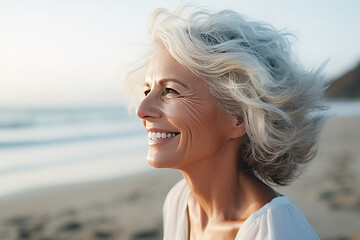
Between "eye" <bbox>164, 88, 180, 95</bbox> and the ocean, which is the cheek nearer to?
"eye" <bbox>164, 88, 180, 95</bbox>

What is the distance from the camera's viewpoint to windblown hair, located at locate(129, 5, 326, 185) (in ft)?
6.26

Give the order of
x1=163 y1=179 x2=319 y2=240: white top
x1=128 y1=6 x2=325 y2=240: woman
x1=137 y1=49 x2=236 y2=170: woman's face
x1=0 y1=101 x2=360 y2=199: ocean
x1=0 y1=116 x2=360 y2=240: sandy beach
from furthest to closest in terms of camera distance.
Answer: x1=0 y1=101 x2=360 y2=199: ocean < x1=0 y1=116 x2=360 y2=240: sandy beach < x1=137 y1=49 x2=236 y2=170: woman's face < x1=128 y1=6 x2=325 y2=240: woman < x1=163 y1=179 x2=319 y2=240: white top


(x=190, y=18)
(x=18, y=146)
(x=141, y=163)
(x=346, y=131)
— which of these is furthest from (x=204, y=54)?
(x=346, y=131)

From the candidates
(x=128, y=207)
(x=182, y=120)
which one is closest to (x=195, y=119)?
(x=182, y=120)

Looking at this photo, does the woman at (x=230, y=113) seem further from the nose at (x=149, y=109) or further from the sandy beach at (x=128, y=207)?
the sandy beach at (x=128, y=207)

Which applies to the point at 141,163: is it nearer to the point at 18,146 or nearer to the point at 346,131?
the point at 18,146

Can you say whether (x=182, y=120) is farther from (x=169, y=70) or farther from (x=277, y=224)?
(x=277, y=224)

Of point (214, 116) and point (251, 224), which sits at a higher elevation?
point (214, 116)

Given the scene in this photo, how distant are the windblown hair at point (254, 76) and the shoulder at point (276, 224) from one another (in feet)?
0.93

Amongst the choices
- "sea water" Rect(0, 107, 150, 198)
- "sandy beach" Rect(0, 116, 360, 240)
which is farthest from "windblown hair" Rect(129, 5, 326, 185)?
"sea water" Rect(0, 107, 150, 198)

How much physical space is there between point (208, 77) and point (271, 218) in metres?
0.78

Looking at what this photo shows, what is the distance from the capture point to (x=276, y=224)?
5.97 feet

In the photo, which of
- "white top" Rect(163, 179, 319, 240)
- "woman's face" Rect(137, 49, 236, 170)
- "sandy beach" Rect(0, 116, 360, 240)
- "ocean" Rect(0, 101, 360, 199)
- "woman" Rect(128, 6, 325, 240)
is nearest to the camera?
"white top" Rect(163, 179, 319, 240)

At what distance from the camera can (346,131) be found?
1295 cm
